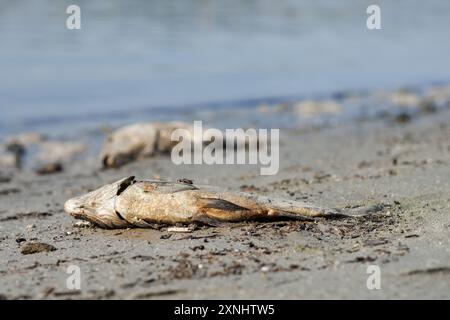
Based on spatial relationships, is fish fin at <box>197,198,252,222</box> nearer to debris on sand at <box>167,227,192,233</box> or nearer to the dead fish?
the dead fish

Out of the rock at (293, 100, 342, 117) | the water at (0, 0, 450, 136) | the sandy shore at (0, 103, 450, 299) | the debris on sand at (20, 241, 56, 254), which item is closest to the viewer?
the sandy shore at (0, 103, 450, 299)

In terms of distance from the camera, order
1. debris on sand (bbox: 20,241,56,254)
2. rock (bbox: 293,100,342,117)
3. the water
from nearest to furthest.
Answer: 1. debris on sand (bbox: 20,241,56,254)
2. rock (bbox: 293,100,342,117)
3. the water

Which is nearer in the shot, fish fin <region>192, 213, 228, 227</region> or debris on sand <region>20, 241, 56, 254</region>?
debris on sand <region>20, 241, 56, 254</region>

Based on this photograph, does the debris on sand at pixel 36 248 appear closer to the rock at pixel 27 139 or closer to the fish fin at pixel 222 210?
the fish fin at pixel 222 210

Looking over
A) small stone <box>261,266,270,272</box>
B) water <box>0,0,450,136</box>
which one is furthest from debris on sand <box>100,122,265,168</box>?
small stone <box>261,266,270,272</box>

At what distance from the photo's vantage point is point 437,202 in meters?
5.57

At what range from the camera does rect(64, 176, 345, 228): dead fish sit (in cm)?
506

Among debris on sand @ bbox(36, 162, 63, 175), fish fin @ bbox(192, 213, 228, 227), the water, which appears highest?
the water

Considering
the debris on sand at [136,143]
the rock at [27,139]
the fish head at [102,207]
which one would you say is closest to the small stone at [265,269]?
the fish head at [102,207]

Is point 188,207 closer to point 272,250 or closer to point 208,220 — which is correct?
point 208,220

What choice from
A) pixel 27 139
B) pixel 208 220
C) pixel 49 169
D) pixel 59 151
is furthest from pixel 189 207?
pixel 27 139

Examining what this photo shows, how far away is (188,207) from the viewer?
16.6 ft

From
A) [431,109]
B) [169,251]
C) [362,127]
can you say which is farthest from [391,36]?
[169,251]
